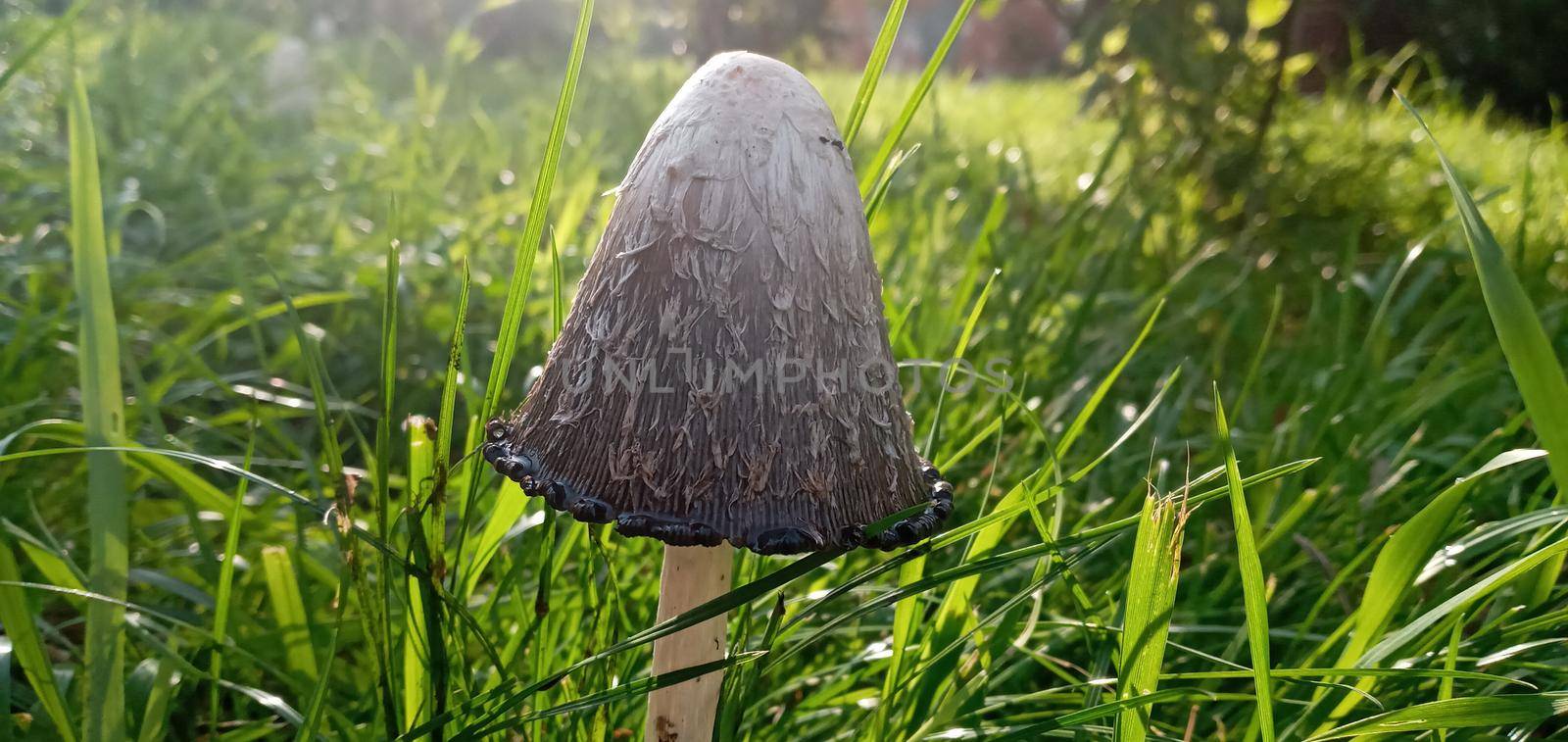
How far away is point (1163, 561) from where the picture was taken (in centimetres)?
78

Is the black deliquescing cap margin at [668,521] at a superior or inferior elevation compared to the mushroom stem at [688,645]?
superior

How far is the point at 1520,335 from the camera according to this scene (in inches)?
27.1

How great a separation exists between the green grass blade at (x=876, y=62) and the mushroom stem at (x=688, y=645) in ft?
1.49

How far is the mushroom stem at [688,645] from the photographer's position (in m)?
0.98

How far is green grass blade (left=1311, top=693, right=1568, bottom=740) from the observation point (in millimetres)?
799

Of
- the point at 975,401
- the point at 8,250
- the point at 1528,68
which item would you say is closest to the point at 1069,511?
the point at 975,401

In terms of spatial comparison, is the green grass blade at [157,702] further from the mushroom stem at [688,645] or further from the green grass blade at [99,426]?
the mushroom stem at [688,645]

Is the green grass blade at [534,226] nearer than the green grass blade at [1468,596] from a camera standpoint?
No

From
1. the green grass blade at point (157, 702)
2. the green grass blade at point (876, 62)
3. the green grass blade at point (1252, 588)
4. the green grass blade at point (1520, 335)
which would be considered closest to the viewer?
the green grass blade at point (1520, 335)

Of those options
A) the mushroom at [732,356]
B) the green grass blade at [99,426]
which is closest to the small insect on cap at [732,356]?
the mushroom at [732,356]

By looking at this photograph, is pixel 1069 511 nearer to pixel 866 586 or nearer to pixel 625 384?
pixel 866 586

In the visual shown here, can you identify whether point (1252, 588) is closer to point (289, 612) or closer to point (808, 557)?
point (808, 557)

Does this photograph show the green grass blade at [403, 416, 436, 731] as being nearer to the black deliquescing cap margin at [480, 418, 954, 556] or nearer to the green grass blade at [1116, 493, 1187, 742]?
the black deliquescing cap margin at [480, 418, 954, 556]

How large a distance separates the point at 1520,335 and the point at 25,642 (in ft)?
4.16
